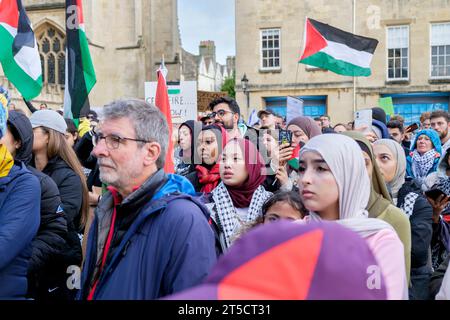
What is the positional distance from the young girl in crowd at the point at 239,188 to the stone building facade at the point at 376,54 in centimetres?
1967

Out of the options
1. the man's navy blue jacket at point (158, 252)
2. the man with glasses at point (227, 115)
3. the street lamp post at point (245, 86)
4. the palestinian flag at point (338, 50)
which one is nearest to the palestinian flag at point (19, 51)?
the man with glasses at point (227, 115)

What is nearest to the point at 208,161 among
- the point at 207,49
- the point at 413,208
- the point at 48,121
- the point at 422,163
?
the point at 48,121

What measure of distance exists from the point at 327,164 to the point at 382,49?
72.4ft

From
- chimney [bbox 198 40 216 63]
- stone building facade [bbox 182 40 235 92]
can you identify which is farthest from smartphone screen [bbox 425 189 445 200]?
chimney [bbox 198 40 216 63]

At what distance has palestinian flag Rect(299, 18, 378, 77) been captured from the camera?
8836mm

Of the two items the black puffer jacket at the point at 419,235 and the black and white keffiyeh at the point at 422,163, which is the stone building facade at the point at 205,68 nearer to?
the black and white keffiyeh at the point at 422,163

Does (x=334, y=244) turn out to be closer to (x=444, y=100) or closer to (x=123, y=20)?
(x=444, y=100)

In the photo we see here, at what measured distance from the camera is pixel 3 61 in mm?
6238

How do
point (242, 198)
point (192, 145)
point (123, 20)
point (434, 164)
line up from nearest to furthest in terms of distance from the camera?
1. point (242, 198)
2. point (192, 145)
3. point (434, 164)
4. point (123, 20)

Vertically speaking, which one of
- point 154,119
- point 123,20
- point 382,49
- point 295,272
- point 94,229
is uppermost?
point 123,20

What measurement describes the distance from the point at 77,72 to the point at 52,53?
23.2 metres

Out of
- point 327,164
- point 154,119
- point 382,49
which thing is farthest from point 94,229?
point 382,49

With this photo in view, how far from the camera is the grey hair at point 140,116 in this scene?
8.89ft

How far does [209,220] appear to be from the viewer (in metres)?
3.39
